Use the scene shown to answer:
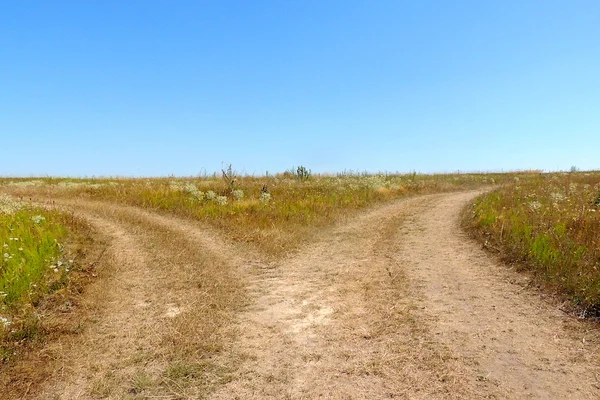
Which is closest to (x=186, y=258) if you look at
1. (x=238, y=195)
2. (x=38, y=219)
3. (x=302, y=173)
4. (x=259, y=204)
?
(x=38, y=219)

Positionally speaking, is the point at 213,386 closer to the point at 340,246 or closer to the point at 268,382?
the point at 268,382

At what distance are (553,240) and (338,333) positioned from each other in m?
6.70

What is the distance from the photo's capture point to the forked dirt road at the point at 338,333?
4562 millimetres

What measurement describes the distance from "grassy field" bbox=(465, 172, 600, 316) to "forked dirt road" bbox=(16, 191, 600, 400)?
23.5 inches

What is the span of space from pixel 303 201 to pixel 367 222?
13.2 ft

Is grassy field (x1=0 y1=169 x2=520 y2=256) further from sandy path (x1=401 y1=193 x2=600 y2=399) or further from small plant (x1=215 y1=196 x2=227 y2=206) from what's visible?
sandy path (x1=401 y1=193 x2=600 y2=399)

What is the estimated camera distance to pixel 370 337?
5676 millimetres

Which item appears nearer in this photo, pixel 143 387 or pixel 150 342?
pixel 143 387

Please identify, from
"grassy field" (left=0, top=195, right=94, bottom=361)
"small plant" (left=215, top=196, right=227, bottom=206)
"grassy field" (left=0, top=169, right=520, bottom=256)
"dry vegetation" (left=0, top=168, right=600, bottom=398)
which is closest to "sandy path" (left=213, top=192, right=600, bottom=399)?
"dry vegetation" (left=0, top=168, right=600, bottom=398)

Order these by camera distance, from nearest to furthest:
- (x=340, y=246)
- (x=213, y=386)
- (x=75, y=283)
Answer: (x=213, y=386) < (x=75, y=283) < (x=340, y=246)

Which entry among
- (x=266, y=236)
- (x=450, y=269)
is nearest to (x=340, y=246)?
(x=266, y=236)

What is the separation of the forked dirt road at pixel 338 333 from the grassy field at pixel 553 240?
1.96 feet

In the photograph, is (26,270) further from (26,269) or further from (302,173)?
(302,173)

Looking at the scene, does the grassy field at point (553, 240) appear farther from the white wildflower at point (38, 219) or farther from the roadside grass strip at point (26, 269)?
the white wildflower at point (38, 219)
